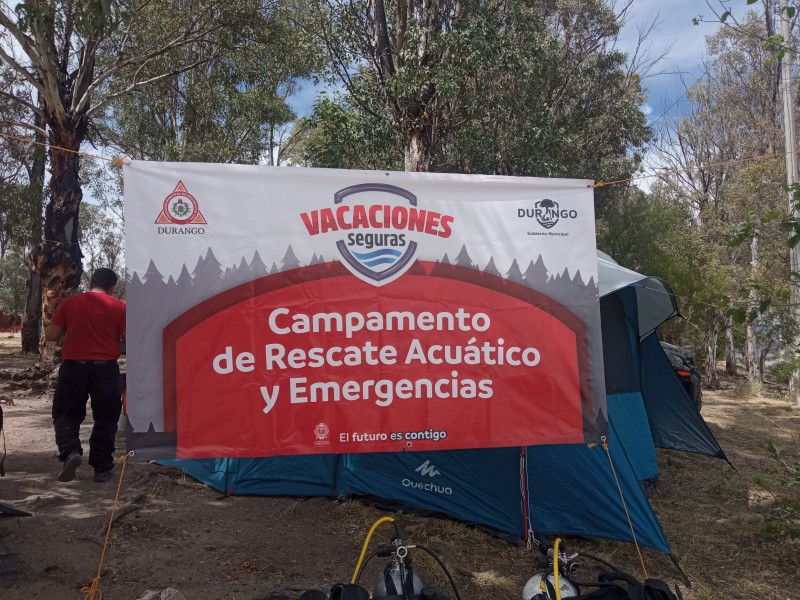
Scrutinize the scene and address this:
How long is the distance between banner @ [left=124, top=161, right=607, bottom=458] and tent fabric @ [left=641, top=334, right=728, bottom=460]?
11.3ft

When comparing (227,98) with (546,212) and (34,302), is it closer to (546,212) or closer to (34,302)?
(34,302)

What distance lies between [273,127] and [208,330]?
20872mm

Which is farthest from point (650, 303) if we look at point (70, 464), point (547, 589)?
point (70, 464)

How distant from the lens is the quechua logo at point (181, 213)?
3.28 meters

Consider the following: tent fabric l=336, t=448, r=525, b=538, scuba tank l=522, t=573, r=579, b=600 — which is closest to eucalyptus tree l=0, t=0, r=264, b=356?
tent fabric l=336, t=448, r=525, b=538

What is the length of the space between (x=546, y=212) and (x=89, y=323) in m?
3.22

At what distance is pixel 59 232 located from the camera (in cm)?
1285

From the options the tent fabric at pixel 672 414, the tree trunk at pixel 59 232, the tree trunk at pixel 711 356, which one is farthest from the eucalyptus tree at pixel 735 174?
the tree trunk at pixel 59 232

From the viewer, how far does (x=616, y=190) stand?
21.4 m

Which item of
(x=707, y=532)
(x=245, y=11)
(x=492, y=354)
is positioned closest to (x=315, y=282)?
(x=492, y=354)

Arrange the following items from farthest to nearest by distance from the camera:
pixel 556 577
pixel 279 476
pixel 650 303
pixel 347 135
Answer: pixel 347 135
pixel 279 476
pixel 650 303
pixel 556 577

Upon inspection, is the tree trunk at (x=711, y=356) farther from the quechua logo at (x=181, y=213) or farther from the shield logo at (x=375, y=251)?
the quechua logo at (x=181, y=213)

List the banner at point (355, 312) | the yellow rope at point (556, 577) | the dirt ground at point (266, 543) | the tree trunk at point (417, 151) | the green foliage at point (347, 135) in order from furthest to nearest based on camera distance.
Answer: the green foliage at point (347, 135) → the tree trunk at point (417, 151) → the dirt ground at point (266, 543) → the banner at point (355, 312) → the yellow rope at point (556, 577)

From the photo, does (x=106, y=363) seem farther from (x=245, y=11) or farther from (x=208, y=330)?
(x=245, y=11)
